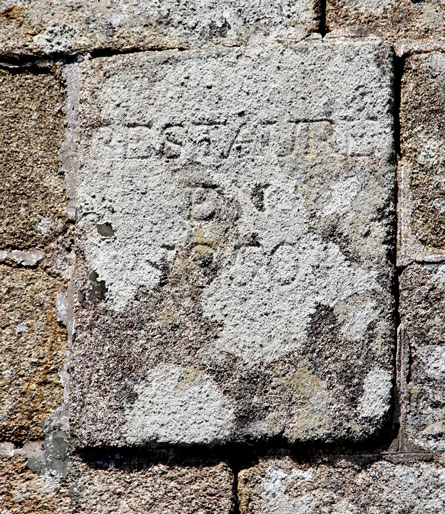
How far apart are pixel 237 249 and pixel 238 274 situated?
54mm

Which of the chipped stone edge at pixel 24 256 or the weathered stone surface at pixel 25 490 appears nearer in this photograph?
the weathered stone surface at pixel 25 490

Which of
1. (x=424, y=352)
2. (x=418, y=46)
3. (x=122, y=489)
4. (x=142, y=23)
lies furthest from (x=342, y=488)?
(x=142, y=23)

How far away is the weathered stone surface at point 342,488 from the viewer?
1.36 meters

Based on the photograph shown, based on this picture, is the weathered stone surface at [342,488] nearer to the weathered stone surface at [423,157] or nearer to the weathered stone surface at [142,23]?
the weathered stone surface at [423,157]

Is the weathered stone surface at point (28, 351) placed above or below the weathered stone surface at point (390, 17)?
below

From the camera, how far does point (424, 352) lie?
4.60 feet

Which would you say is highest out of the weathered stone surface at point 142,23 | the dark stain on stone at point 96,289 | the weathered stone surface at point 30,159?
the weathered stone surface at point 142,23

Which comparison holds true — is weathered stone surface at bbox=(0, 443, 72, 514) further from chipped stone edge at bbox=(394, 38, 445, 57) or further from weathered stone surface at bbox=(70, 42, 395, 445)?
chipped stone edge at bbox=(394, 38, 445, 57)

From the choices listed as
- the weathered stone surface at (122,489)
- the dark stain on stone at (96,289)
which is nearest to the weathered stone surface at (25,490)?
the weathered stone surface at (122,489)

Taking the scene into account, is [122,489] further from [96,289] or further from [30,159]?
[30,159]

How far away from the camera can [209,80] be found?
1.51 m

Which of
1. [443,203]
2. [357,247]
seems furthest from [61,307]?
[443,203]

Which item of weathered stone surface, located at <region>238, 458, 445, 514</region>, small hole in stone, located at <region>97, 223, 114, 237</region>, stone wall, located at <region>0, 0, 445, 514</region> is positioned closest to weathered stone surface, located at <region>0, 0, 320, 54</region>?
stone wall, located at <region>0, 0, 445, 514</region>

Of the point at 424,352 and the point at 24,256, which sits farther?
the point at 24,256
